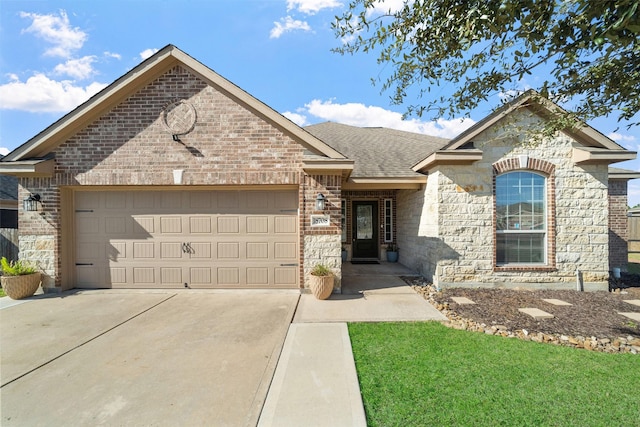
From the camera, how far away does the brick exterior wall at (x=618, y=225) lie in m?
9.88

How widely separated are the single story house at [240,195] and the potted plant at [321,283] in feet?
1.42

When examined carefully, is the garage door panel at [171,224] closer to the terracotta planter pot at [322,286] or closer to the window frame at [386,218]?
the terracotta planter pot at [322,286]

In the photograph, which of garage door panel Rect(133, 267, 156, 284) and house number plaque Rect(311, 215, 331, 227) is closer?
house number plaque Rect(311, 215, 331, 227)

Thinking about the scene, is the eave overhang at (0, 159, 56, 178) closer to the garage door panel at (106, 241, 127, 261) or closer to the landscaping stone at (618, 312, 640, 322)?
the garage door panel at (106, 241, 127, 261)

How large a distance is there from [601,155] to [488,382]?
23.5 feet

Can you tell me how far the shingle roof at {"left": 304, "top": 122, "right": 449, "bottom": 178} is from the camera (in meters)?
8.93

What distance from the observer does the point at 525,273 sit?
7387mm

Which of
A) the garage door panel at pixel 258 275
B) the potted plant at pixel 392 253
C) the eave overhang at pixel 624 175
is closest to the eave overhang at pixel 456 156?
the potted plant at pixel 392 253

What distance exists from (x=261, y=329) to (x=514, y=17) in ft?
17.5

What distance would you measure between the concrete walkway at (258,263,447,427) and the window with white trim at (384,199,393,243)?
13.7 feet

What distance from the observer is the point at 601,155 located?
6.98 meters

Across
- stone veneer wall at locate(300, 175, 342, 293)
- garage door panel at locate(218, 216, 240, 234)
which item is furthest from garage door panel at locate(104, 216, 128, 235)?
stone veneer wall at locate(300, 175, 342, 293)

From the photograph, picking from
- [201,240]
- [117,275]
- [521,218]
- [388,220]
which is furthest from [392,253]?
[117,275]

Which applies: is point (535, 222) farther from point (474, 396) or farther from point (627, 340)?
point (474, 396)
